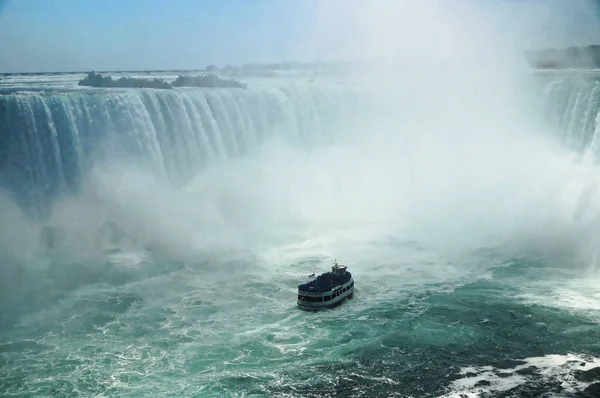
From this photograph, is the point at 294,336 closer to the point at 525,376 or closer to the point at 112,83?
the point at 525,376

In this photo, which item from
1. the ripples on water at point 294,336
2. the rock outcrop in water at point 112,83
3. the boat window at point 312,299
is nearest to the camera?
the ripples on water at point 294,336

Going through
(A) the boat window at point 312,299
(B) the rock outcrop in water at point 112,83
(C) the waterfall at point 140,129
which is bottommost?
(A) the boat window at point 312,299

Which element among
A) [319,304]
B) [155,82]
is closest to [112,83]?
[155,82]

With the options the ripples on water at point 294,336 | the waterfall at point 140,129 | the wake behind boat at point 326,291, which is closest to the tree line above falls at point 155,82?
the waterfall at point 140,129

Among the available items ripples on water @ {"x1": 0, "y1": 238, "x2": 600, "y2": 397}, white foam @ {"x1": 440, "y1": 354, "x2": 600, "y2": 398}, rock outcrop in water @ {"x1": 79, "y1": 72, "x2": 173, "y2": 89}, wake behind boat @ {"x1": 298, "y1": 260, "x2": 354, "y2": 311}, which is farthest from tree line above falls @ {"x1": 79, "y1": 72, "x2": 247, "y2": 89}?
white foam @ {"x1": 440, "y1": 354, "x2": 600, "y2": 398}

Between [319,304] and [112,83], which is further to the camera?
[112,83]

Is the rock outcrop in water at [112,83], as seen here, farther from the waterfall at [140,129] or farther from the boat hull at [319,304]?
the boat hull at [319,304]
